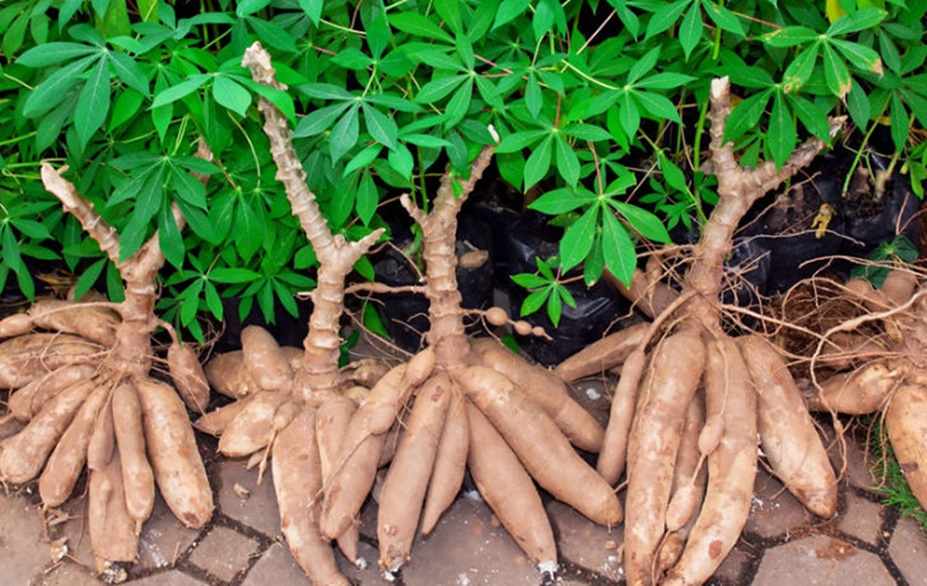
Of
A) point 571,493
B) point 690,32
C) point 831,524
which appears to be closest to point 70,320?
point 571,493

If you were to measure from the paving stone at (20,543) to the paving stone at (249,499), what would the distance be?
35 centimetres

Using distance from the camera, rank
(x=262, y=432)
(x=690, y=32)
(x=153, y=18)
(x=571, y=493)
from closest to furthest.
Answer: (x=690, y=32)
(x=153, y=18)
(x=571, y=493)
(x=262, y=432)

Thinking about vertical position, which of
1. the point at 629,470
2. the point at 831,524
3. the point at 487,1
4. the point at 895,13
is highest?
the point at 487,1

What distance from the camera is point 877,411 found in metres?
1.97

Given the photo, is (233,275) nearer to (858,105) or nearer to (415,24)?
(415,24)

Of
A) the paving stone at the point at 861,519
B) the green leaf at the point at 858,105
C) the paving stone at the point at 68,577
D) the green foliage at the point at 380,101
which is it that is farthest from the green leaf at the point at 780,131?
the paving stone at the point at 68,577

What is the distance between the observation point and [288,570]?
71.4 inches

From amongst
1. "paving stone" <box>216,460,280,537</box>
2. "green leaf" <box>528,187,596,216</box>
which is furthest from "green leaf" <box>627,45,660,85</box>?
"paving stone" <box>216,460,280,537</box>

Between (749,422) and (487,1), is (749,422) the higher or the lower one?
the lower one

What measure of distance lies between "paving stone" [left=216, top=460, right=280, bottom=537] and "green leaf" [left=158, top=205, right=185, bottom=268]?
0.47 metres

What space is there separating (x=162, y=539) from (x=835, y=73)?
4.90 feet

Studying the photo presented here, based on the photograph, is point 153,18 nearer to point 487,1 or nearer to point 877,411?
point 487,1

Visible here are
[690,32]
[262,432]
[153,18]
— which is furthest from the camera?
[262,432]

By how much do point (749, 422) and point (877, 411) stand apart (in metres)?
0.29
